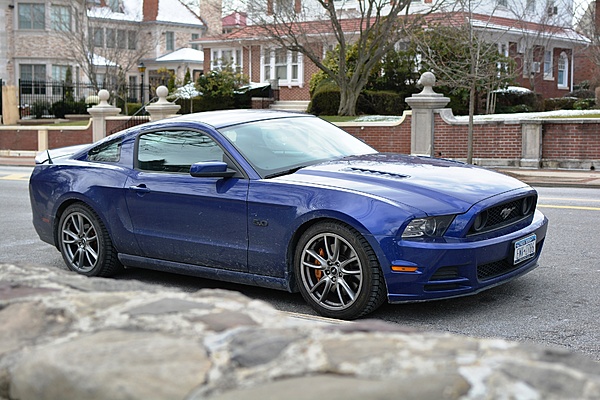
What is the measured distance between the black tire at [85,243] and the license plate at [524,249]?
3567 mm

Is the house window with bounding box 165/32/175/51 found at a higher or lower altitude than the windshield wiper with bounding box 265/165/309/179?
higher

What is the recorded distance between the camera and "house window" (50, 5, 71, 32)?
168 ft

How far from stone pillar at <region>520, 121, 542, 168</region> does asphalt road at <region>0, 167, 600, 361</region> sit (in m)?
12.7

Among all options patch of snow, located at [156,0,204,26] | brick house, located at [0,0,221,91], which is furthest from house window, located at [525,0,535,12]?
patch of snow, located at [156,0,204,26]

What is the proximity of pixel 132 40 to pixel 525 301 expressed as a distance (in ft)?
196

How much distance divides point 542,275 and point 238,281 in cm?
284

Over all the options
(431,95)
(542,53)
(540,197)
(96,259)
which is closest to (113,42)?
(542,53)

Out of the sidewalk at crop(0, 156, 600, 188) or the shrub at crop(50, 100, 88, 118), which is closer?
the sidewalk at crop(0, 156, 600, 188)

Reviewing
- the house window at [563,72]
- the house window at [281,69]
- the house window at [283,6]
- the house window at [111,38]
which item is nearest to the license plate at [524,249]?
the house window at [283,6]

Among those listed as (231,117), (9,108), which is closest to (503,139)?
(231,117)

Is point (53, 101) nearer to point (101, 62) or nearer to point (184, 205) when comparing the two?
point (101, 62)

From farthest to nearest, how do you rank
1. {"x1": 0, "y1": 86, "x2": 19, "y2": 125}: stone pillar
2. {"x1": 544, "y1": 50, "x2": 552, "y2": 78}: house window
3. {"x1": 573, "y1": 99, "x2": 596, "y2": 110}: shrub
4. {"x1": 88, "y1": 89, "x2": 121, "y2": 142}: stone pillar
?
{"x1": 544, "y1": 50, "x2": 552, "y2": 78}: house window → {"x1": 0, "y1": 86, "x2": 19, "y2": 125}: stone pillar → {"x1": 573, "y1": 99, "x2": 596, "y2": 110}: shrub → {"x1": 88, "y1": 89, "x2": 121, "y2": 142}: stone pillar

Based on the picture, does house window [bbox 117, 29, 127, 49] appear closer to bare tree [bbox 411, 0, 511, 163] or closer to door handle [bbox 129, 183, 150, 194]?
bare tree [bbox 411, 0, 511, 163]

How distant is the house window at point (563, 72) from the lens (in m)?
46.3
